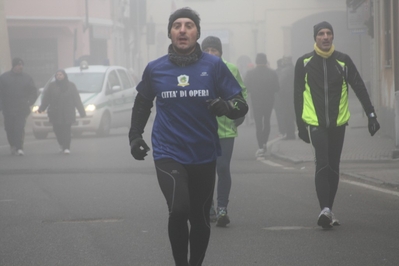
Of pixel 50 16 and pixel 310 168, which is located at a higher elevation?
pixel 50 16

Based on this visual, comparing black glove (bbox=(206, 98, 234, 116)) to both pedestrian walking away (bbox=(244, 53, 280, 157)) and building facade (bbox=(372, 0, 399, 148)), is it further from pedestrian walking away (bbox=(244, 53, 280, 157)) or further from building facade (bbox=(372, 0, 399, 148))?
building facade (bbox=(372, 0, 399, 148))

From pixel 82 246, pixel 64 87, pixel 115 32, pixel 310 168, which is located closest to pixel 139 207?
pixel 82 246

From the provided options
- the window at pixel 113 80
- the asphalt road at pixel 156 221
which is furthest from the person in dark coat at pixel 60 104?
the window at pixel 113 80

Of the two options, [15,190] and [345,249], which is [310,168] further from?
[345,249]

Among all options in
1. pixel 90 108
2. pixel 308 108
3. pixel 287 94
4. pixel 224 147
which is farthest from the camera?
pixel 90 108

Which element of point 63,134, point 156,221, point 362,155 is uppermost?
point 156,221

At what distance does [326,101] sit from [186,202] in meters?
2.95

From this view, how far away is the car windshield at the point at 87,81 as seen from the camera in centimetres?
2414

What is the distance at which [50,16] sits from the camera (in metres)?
38.4

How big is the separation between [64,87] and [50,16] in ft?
66.6

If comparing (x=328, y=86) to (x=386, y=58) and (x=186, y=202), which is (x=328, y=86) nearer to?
(x=186, y=202)

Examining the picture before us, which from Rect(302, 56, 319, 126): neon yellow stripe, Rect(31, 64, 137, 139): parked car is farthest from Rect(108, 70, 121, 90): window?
Rect(302, 56, 319, 126): neon yellow stripe

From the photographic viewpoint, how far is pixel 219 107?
5.81m

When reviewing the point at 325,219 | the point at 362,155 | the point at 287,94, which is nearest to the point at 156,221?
the point at 325,219
